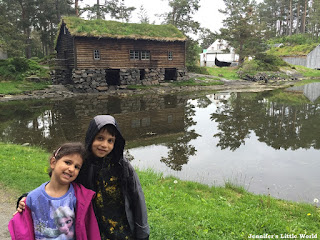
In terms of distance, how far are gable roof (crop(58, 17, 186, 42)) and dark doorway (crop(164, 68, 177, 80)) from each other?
4.09 metres

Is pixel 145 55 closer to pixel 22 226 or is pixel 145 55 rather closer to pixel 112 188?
A: pixel 112 188

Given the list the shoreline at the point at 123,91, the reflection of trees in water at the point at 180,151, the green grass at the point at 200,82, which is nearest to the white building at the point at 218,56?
the green grass at the point at 200,82

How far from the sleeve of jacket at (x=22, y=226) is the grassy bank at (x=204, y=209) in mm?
2229

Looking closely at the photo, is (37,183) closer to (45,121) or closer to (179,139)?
(179,139)

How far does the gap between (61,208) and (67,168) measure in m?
0.34

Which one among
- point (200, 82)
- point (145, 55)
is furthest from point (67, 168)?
point (200, 82)

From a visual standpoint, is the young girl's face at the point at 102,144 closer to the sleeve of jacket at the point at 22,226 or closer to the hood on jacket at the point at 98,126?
the hood on jacket at the point at 98,126

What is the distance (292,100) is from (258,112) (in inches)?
268

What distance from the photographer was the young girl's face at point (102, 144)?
2.53 m

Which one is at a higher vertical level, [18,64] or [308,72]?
[18,64]

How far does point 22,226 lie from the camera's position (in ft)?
7.20

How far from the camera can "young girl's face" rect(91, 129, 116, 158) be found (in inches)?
99.7

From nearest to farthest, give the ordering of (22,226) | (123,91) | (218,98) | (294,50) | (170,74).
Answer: (22,226) < (218,98) < (123,91) < (170,74) < (294,50)

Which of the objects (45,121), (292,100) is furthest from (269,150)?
(292,100)
